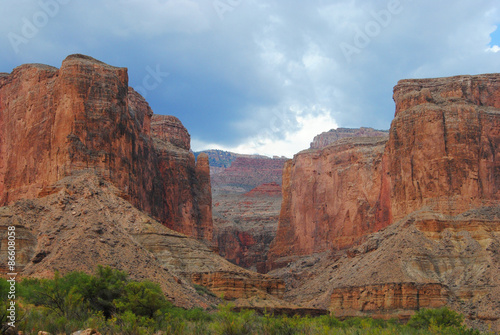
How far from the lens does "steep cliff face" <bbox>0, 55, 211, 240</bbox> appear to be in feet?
256

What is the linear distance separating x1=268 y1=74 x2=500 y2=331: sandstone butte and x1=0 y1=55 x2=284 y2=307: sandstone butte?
429 inches

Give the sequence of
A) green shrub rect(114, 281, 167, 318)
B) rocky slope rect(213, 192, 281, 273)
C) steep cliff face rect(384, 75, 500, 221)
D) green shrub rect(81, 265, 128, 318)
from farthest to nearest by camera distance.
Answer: rocky slope rect(213, 192, 281, 273), steep cliff face rect(384, 75, 500, 221), green shrub rect(81, 265, 128, 318), green shrub rect(114, 281, 167, 318)

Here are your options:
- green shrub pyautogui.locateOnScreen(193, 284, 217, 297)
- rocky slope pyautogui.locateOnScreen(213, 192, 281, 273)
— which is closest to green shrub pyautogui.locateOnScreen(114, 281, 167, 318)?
green shrub pyautogui.locateOnScreen(193, 284, 217, 297)

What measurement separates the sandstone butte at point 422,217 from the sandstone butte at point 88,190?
10.9 metres

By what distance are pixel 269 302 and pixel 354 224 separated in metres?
42.9

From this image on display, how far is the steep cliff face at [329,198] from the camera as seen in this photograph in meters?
108

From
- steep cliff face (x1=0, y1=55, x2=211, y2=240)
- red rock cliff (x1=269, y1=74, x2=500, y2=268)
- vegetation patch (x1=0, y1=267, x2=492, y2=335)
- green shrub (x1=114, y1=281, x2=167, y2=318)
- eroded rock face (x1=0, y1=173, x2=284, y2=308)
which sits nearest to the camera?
vegetation patch (x1=0, y1=267, x2=492, y2=335)

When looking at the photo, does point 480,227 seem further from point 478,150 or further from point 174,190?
point 174,190

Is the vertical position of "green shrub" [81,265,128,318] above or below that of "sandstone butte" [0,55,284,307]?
below

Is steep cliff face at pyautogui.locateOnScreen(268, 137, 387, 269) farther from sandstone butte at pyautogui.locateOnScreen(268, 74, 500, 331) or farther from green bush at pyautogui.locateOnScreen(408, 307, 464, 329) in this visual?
green bush at pyautogui.locateOnScreen(408, 307, 464, 329)

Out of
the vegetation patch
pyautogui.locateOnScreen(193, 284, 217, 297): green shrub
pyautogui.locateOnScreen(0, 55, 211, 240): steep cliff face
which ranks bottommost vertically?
the vegetation patch

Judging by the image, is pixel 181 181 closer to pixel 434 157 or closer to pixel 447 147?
pixel 434 157

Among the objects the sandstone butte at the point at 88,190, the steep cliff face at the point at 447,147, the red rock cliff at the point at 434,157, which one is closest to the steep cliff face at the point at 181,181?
the sandstone butte at the point at 88,190

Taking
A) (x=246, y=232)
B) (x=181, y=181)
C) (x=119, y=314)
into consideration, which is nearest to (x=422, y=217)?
(x=181, y=181)
